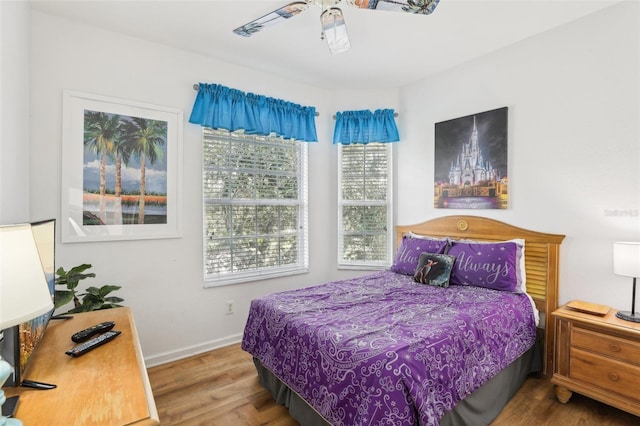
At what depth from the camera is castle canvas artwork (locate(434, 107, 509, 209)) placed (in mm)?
2865

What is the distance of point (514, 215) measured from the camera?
9.16 feet

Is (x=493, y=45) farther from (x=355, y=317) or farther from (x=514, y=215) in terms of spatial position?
(x=355, y=317)

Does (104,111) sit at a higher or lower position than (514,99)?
lower

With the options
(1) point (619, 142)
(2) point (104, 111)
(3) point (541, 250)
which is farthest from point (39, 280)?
(1) point (619, 142)

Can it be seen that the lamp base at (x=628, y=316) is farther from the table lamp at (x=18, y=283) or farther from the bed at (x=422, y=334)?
the table lamp at (x=18, y=283)

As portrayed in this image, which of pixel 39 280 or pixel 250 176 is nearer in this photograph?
pixel 39 280

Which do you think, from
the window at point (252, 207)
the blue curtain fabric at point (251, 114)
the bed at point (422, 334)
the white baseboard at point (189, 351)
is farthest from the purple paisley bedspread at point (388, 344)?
the blue curtain fabric at point (251, 114)

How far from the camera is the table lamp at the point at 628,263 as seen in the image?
1.97 meters

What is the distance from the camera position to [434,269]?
2.70 meters

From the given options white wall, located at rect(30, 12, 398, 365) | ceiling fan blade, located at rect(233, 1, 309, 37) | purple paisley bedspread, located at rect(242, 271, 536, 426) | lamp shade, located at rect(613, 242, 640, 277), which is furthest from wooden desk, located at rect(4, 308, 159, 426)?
lamp shade, located at rect(613, 242, 640, 277)

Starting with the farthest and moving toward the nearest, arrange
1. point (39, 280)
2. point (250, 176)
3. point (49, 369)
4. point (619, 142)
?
point (250, 176) < point (619, 142) < point (49, 369) < point (39, 280)

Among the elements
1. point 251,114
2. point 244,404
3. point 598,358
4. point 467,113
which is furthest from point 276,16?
point 598,358

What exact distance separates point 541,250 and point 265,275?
2458 millimetres

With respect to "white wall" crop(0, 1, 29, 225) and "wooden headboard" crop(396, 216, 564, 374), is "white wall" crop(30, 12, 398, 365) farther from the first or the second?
"wooden headboard" crop(396, 216, 564, 374)
